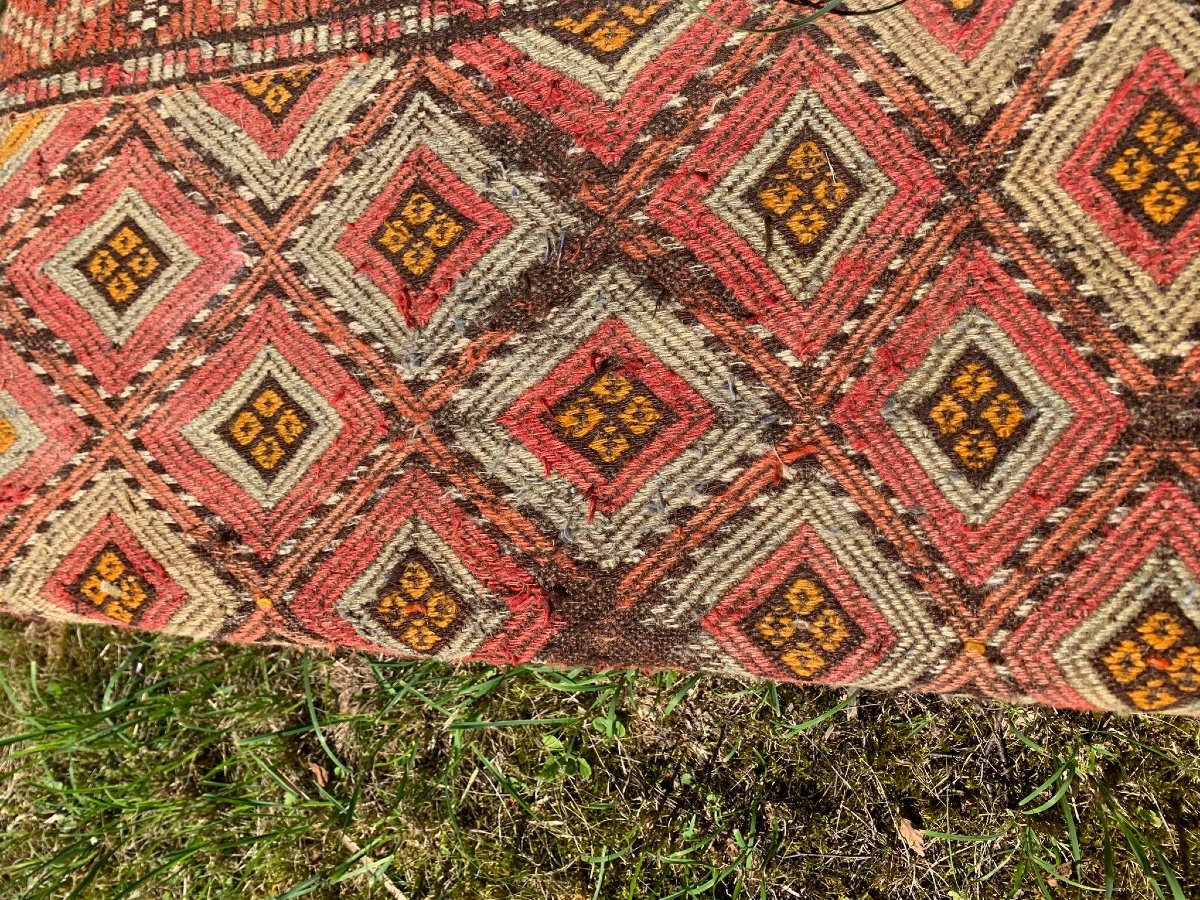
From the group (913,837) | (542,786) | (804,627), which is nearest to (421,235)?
(804,627)

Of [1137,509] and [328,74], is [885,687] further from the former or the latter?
[328,74]

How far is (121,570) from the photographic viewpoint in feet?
5.72

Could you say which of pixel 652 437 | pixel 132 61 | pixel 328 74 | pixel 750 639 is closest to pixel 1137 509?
pixel 750 639

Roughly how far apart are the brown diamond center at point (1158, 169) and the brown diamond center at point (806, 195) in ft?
1.29

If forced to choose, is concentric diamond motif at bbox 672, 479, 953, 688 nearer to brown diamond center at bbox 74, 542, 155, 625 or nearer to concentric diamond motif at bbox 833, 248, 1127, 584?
concentric diamond motif at bbox 833, 248, 1127, 584

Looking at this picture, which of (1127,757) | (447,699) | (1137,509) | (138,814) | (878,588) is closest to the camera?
(1137,509)

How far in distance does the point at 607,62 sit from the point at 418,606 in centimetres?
104

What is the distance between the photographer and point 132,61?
5.89ft

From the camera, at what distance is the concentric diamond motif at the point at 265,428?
5.51 feet

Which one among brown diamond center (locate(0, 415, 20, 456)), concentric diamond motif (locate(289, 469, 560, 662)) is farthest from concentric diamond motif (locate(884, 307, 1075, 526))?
brown diamond center (locate(0, 415, 20, 456))

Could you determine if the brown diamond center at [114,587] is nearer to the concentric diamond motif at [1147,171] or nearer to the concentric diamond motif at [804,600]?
the concentric diamond motif at [804,600]

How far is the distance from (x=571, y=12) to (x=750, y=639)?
46.1 inches

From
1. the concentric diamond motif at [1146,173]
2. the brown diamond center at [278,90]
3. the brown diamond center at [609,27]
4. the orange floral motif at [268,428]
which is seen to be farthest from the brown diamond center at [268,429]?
the concentric diamond motif at [1146,173]

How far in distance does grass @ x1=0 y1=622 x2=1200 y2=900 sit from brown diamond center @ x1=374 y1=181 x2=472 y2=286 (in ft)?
2.78
